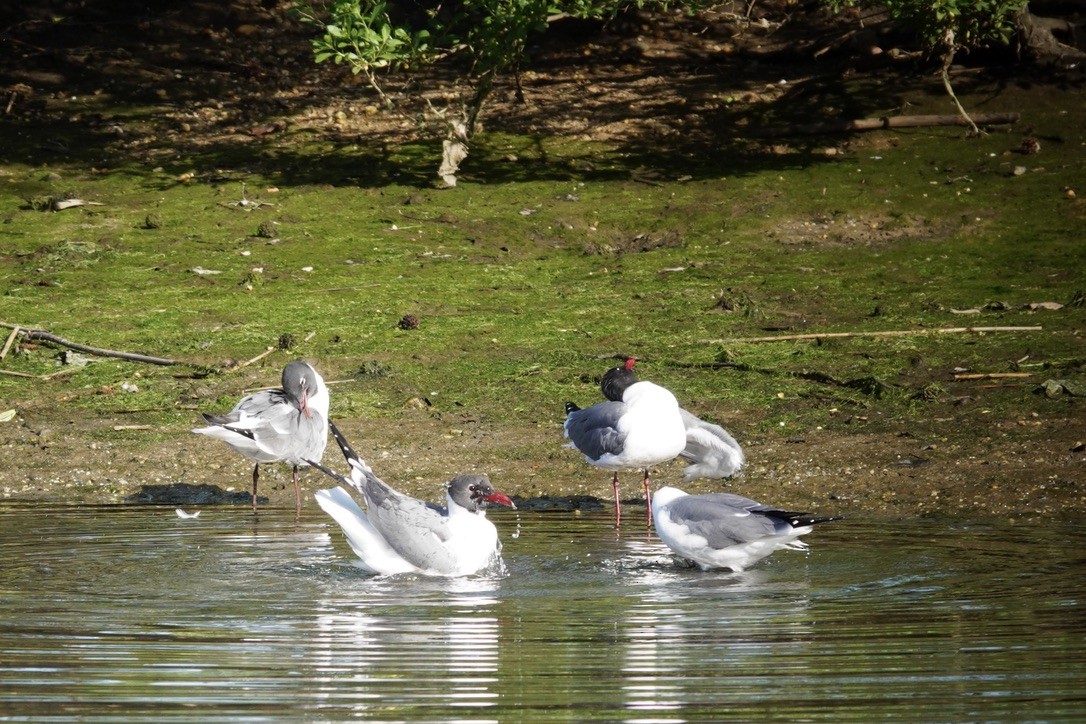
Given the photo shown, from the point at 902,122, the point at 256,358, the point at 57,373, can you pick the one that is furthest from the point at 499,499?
the point at 902,122

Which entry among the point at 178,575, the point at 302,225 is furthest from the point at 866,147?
the point at 178,575

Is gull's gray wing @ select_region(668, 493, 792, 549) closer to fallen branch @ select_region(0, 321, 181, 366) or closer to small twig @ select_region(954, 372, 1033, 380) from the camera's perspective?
small twig @ select_region(954, 372, 1033, 380)

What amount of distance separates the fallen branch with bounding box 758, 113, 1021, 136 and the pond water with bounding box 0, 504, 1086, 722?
10593 millimetres

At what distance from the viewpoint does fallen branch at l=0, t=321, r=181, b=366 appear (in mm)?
13797

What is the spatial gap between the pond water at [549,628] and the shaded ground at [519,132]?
1.25m

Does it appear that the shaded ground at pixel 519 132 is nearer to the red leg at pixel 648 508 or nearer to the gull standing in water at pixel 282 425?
the red leg at pixel 648 508

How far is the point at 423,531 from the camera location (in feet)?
29.9

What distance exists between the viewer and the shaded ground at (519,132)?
37.3 feet

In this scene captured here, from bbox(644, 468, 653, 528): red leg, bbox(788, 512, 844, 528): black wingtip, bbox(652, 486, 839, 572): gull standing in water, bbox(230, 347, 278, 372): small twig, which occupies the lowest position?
bbox(230, 347, 278, 372): small twig

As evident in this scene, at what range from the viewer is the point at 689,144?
66.9ft

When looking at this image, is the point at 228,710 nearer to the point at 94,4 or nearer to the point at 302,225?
the point at 302,225

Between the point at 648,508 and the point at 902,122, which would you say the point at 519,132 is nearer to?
the point at 902,122

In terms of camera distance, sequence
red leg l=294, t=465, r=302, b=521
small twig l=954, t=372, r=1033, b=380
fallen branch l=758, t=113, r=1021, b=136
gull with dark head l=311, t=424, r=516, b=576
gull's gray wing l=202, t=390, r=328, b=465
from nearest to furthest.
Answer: gull with dark head l=311, t=424, r=516, b=576, gull's gray wing l=202, t=390, r=328, b=465, red leg l=294, t=465, r=302, b=521, small twig l=954, t=372, r=1033, b=380, fallen branch l=758, t=113, r=1021, b=136

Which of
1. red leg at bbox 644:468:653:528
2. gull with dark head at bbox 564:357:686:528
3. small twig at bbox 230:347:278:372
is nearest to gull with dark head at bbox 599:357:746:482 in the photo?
gull with dark head at bbox 564:357:686:528
